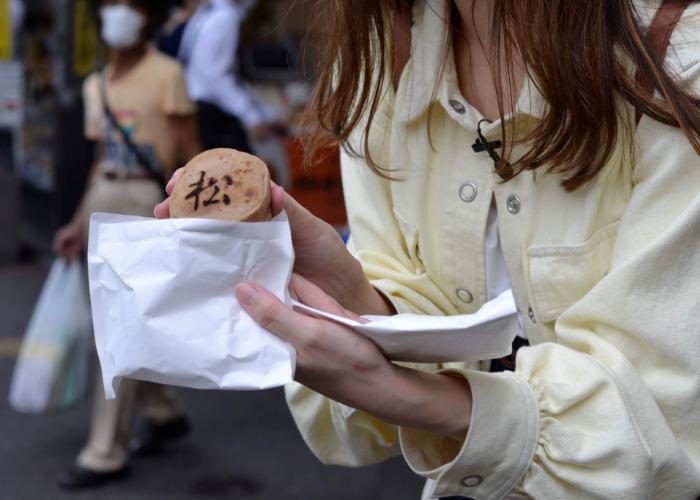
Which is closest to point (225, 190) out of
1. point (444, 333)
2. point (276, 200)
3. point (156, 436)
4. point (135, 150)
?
point (276, 200)

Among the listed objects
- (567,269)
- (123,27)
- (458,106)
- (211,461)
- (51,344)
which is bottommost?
(211,461)

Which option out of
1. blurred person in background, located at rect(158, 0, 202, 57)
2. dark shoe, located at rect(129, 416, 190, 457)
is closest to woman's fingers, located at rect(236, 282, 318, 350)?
dark shoe, located at rect(129, 416, 190, 457)

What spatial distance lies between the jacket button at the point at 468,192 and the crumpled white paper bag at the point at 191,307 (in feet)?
1.27

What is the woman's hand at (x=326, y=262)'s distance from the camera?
143 cm

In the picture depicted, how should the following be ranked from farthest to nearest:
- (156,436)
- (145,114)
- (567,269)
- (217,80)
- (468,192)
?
(217,80) < (156,436) < (145,114) < (468,192) < (567,269)

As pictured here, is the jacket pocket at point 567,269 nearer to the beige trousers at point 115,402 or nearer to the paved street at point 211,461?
the paved street at point 211,461

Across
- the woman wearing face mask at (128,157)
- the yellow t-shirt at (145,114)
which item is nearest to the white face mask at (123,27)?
the woman wearing face mask at (128,157)

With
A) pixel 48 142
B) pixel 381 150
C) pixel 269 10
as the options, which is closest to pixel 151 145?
pixel 381 150

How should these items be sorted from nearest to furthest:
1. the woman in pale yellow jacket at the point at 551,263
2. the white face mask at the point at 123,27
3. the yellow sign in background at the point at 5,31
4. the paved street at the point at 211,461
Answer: the woman in pale yellow jacket at the point at 551,263, the paved street at the point at 211,461, the white face mask at the point at 123,27, the yellow sign in background at the point at 5,31

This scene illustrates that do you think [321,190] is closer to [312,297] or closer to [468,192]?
[468,192]

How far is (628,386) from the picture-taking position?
1.36m

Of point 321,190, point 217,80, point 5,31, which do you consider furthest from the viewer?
point 5,31

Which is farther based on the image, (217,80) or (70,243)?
(217,80)

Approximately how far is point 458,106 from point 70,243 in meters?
3.19
